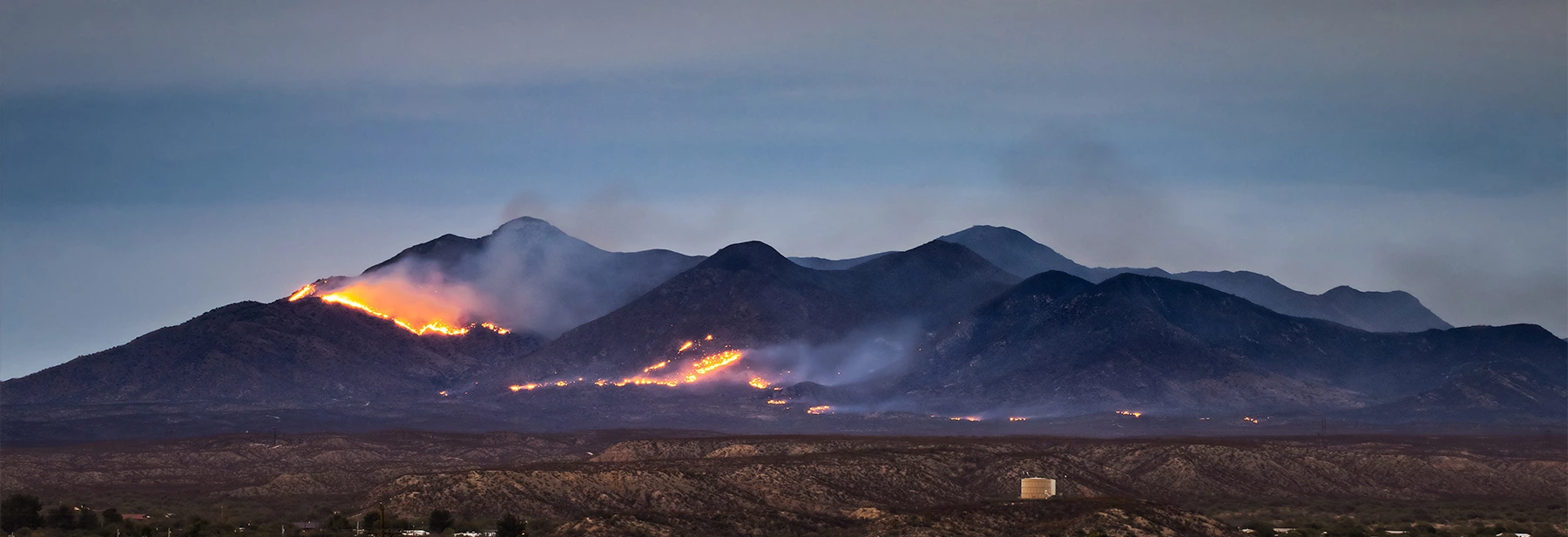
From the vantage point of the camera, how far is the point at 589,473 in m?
136

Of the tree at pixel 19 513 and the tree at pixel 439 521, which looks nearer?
the tree at pixel 439 521

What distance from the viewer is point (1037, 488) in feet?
409

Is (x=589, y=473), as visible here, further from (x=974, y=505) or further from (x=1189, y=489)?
(x=1189, y=489)

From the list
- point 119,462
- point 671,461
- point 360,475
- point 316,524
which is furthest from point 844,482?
point 119,462

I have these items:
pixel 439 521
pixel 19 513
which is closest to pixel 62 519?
pixel 19 513

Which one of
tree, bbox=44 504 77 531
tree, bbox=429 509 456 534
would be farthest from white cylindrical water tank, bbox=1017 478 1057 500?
tree, bbox=44 504 77 531

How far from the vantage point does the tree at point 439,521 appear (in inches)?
4609

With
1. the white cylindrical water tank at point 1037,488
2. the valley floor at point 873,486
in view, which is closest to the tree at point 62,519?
the valley floor at point 873,486

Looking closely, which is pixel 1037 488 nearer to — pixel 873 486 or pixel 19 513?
pixel 873 486

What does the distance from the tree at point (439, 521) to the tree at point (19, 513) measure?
77.9 feet

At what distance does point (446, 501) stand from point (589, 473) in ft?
37.6

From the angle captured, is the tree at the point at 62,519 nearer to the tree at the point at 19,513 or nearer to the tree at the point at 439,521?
the tree at the point at 19,513

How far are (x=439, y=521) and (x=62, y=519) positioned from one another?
23852 mm

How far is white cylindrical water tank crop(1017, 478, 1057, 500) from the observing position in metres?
124
